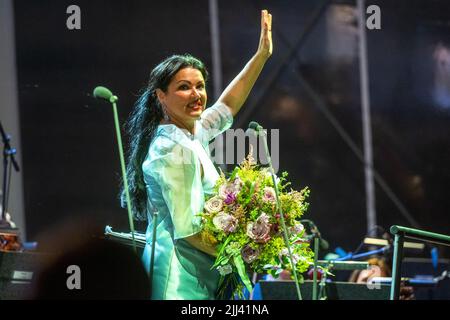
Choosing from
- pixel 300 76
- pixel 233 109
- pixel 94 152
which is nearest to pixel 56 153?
pixel 94 152

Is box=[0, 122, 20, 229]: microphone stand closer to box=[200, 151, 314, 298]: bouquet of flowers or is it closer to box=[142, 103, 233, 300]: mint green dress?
box=[142, 103, 233, 300]: mint green dress

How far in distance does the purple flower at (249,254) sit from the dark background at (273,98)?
2658 mm

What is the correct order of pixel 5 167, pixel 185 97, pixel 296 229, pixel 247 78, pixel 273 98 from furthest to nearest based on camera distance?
pixel 273 98, pixel 5 167, pixel 247 78, pixel 185 97, pixel 296 229

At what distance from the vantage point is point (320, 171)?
21.6 ft

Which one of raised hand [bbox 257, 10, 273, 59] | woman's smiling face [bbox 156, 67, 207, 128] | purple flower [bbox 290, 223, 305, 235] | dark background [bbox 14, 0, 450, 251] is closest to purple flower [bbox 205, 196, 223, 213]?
purple flower [bbox 290, 223, 305, 235]

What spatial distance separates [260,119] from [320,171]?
63 cm

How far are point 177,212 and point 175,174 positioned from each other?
135 millimetres

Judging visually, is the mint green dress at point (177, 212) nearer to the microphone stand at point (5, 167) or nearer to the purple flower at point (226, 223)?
the purple flower at point (226, 223)

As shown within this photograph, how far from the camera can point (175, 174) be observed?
290 cm

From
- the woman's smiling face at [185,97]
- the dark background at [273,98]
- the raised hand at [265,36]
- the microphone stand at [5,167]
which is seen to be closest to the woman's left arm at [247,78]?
the raised hand at [265,36]

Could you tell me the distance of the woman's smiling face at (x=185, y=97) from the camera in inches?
122

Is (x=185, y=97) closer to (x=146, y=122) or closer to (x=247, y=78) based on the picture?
(x=146, y=122)

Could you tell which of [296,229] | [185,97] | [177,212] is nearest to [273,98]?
[185,97]

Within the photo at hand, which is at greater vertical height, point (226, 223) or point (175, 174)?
point (175, 174)
